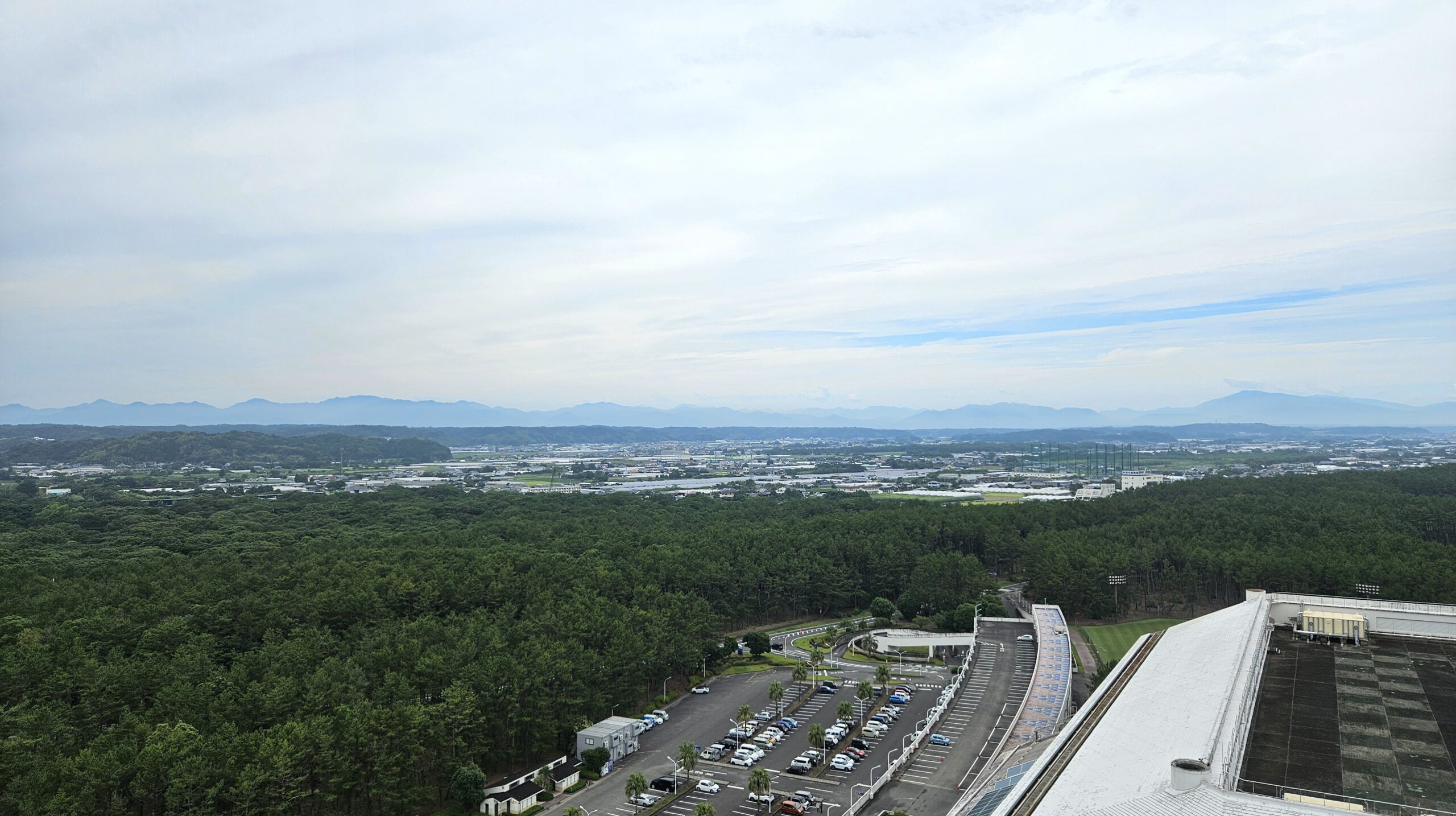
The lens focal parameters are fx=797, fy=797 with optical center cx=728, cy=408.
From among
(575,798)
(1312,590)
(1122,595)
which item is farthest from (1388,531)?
(575,798)

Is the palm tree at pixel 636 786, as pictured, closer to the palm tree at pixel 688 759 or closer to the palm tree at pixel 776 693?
the palm tree at pixel 688 759

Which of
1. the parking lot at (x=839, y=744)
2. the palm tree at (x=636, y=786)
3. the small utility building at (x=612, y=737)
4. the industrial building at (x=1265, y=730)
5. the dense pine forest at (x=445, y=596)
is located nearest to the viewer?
the industrial building at (x=1265, y=730)

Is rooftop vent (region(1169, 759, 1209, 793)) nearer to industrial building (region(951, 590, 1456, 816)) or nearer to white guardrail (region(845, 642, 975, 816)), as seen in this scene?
industrial building (region(951, 590, 1456, 816))

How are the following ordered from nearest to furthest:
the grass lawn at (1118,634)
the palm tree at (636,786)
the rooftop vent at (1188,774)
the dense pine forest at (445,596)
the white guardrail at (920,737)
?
the rooftop vent at (1188,774) → the dense pine forest at (445,596) → the white guardrail at (920,737) → the palm tree at (636,786) → the grass lawn at (1118,634)

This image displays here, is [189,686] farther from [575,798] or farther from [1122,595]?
[1122,595]

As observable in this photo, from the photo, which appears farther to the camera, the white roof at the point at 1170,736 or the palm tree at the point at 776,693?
the palm tree at the point at 776,693

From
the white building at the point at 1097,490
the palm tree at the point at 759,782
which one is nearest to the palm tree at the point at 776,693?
the palm tree at the point at 759,782
